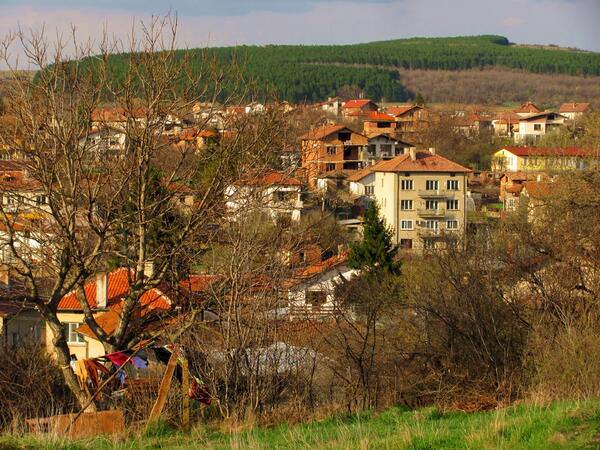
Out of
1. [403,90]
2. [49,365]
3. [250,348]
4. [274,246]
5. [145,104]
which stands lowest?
[49,365]

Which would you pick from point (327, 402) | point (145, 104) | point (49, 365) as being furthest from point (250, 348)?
point (49, 365)

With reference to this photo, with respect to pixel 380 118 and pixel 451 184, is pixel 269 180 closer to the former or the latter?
pixel 451 184

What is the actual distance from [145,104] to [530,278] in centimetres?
700

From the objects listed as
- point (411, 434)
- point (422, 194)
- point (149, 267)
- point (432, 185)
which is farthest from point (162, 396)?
point (432, 185)

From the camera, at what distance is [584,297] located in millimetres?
13617

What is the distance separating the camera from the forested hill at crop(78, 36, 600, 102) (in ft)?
455

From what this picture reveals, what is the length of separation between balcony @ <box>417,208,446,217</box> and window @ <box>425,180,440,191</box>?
109cm

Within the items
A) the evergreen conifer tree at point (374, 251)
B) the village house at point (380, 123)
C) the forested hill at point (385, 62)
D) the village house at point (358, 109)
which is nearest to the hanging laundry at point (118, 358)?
the evergreen conifer tree at point (374, 251)

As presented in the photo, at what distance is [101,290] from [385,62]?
157 m

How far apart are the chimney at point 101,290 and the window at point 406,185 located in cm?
2945

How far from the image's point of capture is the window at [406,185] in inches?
1845

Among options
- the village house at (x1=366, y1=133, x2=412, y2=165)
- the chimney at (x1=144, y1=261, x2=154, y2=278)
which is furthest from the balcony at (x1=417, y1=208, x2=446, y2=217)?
the chimney at (x1=144, y1=261, x2=154, y2=278)

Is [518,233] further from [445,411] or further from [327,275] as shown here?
[445,411]

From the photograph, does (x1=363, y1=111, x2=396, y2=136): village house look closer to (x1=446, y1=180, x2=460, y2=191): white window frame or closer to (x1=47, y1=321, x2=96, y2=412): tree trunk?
(x1=446, y1=180, x2=460, y2=191): white window frame
